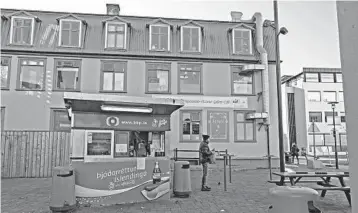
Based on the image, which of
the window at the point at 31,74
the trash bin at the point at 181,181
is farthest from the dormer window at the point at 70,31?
the trash bin at the point at 181,181

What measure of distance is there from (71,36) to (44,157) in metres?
7.61

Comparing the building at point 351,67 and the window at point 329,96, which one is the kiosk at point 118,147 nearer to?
the building at point 351,67

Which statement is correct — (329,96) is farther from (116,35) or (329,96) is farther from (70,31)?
(70,31)

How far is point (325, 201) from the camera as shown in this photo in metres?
8.12

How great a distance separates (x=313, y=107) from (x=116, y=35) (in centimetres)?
3710

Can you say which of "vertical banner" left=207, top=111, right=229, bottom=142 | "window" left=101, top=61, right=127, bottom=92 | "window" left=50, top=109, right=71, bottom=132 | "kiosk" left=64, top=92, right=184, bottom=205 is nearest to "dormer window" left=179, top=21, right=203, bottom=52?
"window" left=101, top=61, right=127, bottom=92

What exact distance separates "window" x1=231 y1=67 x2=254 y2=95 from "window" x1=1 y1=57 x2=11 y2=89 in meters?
13.2

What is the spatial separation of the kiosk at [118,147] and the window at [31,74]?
37.0 ft

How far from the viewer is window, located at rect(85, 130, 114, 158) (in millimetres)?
7512

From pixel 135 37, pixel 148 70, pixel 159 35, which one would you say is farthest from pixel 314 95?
pixel 135 37

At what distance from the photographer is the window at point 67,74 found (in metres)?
17.9

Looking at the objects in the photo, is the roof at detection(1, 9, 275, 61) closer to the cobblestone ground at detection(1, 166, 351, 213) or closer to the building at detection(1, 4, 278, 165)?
the building at detection(1, 4, 278, 165)

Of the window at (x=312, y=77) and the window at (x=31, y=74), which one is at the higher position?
the window at (x=312, y=77)

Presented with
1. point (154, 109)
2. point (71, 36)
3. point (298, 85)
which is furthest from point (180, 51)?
point (298, 85)
